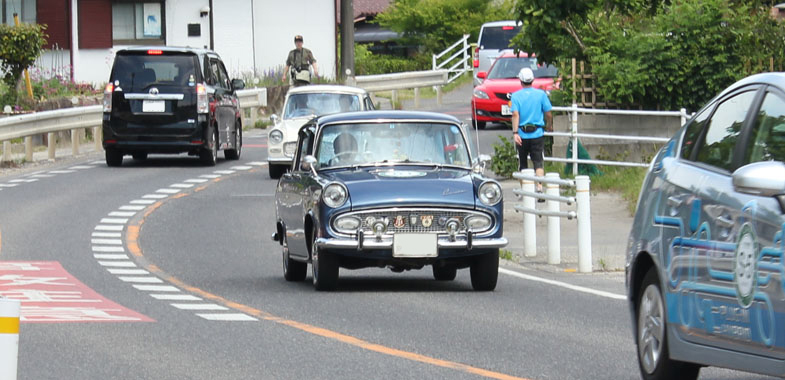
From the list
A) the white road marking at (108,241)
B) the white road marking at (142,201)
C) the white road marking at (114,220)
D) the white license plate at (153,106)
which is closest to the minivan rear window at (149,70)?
the white license plate at (153,106)

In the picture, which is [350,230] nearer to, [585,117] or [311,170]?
[311,170]

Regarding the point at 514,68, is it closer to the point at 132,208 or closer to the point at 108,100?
the point at 108,100

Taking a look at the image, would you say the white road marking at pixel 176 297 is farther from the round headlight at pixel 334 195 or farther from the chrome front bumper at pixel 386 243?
the round headlight at pixel 334 195

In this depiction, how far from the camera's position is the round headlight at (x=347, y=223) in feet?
44.7

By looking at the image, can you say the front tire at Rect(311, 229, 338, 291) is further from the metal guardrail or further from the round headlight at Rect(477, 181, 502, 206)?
the metal guardrail

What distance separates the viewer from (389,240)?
1352cm

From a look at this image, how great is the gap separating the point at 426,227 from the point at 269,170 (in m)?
13.8

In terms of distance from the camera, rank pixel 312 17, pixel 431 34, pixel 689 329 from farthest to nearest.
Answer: pixel 431 34, pixel 312 17, pixel 689 329

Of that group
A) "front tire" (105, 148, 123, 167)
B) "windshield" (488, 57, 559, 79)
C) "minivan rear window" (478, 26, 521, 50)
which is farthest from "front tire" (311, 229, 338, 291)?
"minivan rear window" (478, 26, 521, 50)

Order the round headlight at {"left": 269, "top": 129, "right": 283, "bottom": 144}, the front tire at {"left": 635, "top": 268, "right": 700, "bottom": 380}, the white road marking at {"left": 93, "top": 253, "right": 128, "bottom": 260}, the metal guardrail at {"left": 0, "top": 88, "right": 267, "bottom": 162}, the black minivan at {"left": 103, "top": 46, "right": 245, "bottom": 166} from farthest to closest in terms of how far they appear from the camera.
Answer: the metal guardrail at {"left": 0, "top": 88, "right": 267, "bottom": 162}
the black minivan at {"left": 103, "top": 46, "right": 245, "bottom": 166}
the round headlight at {"left": 269, "top": 129, "right": 283, "bottom": 144}
the white road marking at {"left": 93, "top": 253, "right": 128, "bottom": 260}
the front tire at {"left": 635, "top": 268, "right": 700, "bottom": 380}

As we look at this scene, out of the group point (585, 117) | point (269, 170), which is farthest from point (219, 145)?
point (585, 117)

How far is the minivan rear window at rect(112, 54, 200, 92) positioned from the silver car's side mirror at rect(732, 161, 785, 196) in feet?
71.6

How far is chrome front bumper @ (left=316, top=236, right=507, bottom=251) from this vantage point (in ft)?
44.3

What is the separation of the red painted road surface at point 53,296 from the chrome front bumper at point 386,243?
70.0 inches
